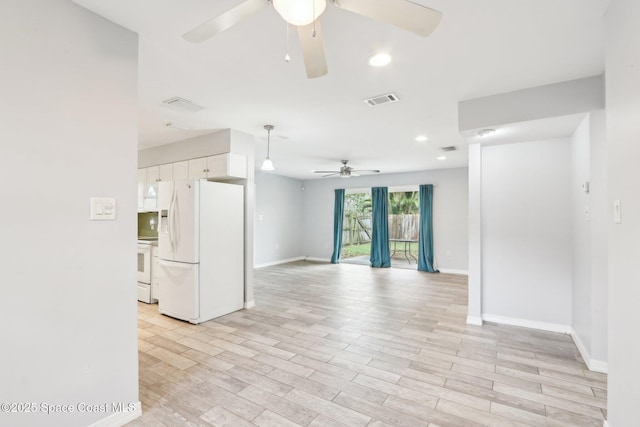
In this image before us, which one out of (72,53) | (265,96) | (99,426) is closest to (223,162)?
(265,96)

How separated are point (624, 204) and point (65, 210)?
2889 mm

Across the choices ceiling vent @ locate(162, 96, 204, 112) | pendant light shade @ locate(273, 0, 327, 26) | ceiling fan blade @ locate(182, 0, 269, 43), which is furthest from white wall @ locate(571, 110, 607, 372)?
ceiling vent @ locate(162, 96, 204, 112)

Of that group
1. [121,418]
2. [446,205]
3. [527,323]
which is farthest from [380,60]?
[446,205]

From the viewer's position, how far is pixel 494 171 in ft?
11.9

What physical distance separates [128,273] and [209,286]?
191 centimetres

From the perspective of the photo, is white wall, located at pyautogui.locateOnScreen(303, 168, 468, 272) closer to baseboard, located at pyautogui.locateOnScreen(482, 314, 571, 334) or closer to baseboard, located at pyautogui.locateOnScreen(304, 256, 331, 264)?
baseboard, located at pyautogui.locateOnScreen(304, 256, 331, 264)

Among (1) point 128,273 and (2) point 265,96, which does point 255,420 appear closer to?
(1) point 128,273

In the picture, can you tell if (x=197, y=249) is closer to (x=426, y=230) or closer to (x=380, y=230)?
(x=380, y=230)

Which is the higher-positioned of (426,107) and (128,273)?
(426,107)

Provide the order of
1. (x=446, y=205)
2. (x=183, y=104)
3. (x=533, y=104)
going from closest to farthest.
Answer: (x=533, y=104) → (x=183, y=104) → (x=446, y=205)

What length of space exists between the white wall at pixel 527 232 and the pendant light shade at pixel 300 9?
3.23 metres

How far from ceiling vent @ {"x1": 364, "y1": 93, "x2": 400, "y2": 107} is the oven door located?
12.2ft

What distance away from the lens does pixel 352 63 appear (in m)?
A: 2.27

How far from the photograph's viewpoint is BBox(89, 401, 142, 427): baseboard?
67.2 inches
